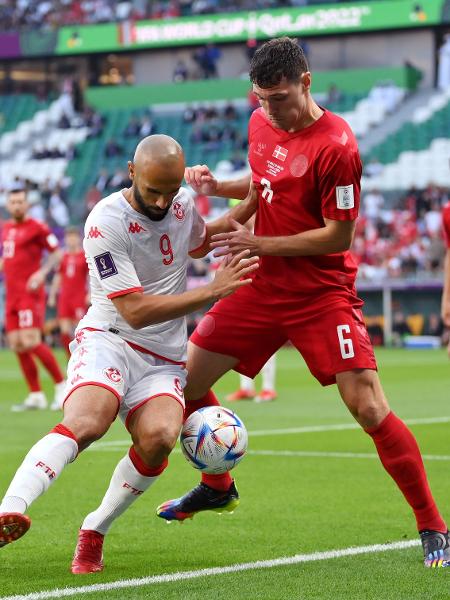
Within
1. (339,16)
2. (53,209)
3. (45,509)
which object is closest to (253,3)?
(339,16)

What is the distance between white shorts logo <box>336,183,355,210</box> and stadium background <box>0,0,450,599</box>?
45.9 feet

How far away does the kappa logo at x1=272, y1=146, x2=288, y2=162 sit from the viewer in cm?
620

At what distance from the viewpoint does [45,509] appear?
7637 mm

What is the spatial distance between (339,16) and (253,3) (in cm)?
352

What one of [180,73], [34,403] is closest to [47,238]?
[34,403]

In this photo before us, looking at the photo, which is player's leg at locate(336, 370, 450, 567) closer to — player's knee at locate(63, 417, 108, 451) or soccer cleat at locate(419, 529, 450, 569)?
soccer cleat at locate(419, 529, 450, 569)

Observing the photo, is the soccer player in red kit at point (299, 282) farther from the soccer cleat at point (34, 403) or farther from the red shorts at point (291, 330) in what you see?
the soccer cleat at point (34, 403)

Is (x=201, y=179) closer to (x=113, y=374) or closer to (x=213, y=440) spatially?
(x=113, y=374)

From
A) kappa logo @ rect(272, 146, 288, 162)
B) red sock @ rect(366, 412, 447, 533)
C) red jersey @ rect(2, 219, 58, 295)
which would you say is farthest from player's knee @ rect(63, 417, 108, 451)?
red jersey @ rect(2, 219, 58, 295)

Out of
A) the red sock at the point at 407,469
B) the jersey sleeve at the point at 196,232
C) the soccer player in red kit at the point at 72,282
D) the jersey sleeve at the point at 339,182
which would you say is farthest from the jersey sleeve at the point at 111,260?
the soccer player in red kit at the point at 72,282

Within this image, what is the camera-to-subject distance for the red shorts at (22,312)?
48.0 feet

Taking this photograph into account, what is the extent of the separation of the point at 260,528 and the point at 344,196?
2.07 meters

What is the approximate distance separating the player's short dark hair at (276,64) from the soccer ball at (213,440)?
167 centimetres

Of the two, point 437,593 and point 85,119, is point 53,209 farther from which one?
point 437,593
